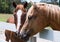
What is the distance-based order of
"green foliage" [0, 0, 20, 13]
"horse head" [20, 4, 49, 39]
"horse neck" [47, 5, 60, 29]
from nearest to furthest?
"horse neck" [47, 5, 60, 29] < "horse head" [20, 4, 49, 39] < "green foliage" [0, 0, 20, 13]

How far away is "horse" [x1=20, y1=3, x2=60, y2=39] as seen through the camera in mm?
3299

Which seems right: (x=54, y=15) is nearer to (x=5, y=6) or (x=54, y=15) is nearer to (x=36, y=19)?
(x=36, y=19)

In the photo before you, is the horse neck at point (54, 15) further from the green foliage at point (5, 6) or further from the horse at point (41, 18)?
the green foliage at point (5, 6)

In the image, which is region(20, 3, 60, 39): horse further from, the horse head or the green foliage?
the green foliage

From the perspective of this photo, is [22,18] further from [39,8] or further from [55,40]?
[39,8]

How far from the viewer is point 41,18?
11.1 ft

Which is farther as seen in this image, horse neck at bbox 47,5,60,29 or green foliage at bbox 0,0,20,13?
green foliage at bbox 0,0,20,13

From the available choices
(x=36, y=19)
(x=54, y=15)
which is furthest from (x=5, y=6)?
(x=54, y=15)

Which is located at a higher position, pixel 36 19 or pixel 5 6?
pixel 36 19

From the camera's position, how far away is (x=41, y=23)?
3.38 meters

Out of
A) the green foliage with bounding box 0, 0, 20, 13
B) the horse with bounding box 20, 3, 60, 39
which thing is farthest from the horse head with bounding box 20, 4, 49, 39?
the green foliage with bounding box 0, 0, 20, 13

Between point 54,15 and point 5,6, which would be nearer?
point 54,15

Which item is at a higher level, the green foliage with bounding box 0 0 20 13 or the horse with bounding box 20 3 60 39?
the horse with bounding box 20 3 60 39

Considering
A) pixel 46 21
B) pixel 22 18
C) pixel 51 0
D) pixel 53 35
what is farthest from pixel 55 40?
pixel 51 0
